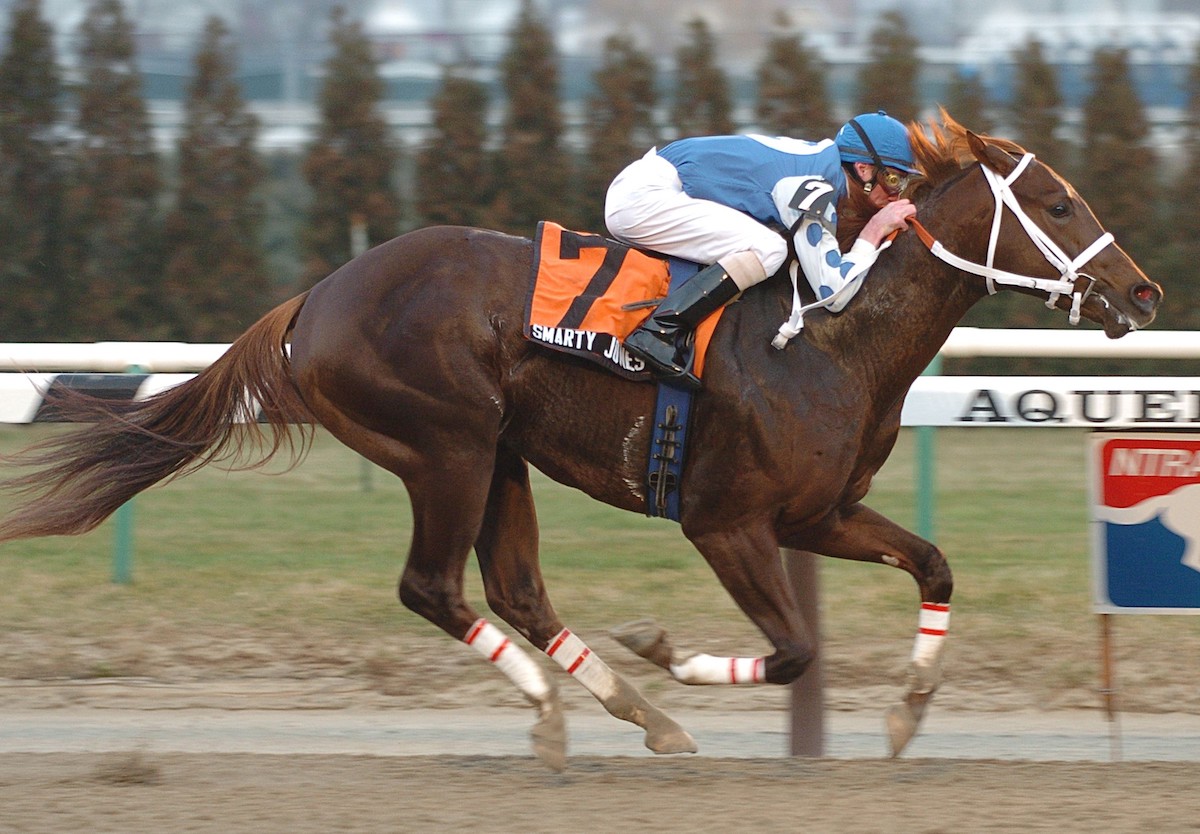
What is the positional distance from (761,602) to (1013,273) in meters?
1.17

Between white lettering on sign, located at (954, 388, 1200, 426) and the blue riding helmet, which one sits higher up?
the blue riding helmet

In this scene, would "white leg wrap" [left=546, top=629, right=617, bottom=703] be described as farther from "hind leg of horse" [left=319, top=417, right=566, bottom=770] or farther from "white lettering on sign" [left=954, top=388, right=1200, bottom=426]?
"white lettering on sign" [left=954, top=388, right=1200, bottom=426]

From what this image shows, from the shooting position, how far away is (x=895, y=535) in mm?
4625

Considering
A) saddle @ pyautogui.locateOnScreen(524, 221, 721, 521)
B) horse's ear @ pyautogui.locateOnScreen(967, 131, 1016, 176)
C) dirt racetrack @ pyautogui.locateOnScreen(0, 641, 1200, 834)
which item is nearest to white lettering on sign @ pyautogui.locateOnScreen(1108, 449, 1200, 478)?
dirt racetrack @ pyautogui.locateOnScreen(0, 641, 1200, 834)

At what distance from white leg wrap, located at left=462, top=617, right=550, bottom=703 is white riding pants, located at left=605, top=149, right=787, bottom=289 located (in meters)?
1.21

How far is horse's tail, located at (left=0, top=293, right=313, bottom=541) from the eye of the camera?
4699 millimetres

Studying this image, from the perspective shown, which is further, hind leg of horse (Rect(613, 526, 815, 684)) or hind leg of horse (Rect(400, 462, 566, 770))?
hind leg of horse (Rect(400, 462, 566, 770))

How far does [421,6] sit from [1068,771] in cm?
1251

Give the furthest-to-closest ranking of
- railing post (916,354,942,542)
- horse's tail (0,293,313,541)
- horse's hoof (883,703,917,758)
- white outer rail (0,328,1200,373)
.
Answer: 1. railing post (916,354,942,542)
2. white outer rail (0,328,1200,373)
3. horse's tail (0,293,313,541)
4. horse's hoof (883,703,917,758)

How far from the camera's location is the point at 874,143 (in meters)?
4.55

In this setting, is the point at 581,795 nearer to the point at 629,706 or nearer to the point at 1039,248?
the point at 629,706

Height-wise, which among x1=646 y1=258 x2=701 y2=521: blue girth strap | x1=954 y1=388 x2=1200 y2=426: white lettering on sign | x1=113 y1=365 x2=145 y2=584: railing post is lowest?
x1=113 y1=365 x2=145 y2=584: railing post

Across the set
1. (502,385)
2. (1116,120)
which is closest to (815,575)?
(502,385)

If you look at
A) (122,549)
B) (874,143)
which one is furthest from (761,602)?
(122,549)
